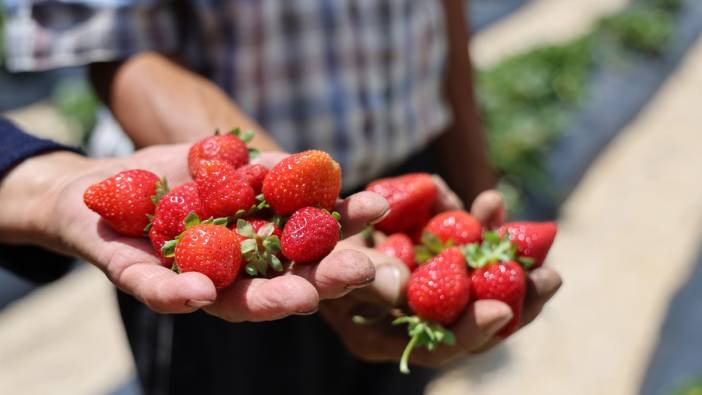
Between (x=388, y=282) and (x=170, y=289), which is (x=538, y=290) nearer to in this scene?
(x=388, y=282)

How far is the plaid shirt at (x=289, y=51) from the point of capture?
172cm

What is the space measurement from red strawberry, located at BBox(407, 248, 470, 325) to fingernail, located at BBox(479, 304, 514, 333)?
64 mm

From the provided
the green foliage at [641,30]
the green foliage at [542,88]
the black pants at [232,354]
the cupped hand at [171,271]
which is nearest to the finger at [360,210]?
the cupped hand at [171,271]

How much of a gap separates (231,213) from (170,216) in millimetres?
101

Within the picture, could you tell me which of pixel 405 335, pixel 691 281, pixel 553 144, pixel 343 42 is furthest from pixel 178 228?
pixel 553 144

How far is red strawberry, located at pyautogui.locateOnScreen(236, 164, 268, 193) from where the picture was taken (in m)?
1.36

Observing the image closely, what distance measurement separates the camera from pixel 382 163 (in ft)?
6.56

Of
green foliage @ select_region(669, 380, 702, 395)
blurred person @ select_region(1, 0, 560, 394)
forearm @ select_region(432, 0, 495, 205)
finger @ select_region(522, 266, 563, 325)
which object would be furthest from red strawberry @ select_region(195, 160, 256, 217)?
green foliage @ select_region(669, 380, 702, 395)

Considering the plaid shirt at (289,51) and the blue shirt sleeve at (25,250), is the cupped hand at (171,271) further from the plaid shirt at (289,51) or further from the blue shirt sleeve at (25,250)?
the plaid shirt at (289,51)

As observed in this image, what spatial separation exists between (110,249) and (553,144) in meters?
3.55

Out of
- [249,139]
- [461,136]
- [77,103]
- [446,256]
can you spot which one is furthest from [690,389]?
[77,103]

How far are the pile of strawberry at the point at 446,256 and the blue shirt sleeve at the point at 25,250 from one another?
2.23 feet

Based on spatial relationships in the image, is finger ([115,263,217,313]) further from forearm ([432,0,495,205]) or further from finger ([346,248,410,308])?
forearm ([432,0,495,205])

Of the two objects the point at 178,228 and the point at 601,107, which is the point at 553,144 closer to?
the point at 601,107
